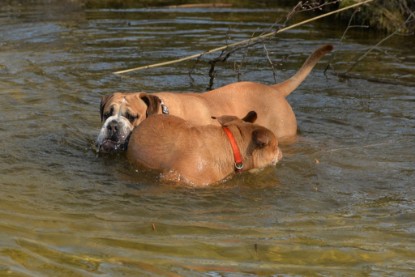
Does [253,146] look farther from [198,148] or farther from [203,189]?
[203,189]

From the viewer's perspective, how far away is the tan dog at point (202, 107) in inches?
305

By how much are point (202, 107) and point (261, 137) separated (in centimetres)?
138

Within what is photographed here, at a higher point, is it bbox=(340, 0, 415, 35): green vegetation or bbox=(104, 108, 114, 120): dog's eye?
bbox=(340, 0, 415, 35): green vegetation

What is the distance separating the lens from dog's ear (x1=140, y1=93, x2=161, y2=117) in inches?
310

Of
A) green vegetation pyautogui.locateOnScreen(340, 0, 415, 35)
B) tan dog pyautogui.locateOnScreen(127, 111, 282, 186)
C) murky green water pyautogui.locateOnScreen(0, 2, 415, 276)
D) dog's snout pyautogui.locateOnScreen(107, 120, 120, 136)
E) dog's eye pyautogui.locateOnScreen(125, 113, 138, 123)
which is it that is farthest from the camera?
green vegetation pyautogui.locateOnScreen(340, 0, 415, 35)

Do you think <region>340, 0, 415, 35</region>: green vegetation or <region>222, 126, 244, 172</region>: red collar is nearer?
<region>222, 126, 244, 172</region>: red collar

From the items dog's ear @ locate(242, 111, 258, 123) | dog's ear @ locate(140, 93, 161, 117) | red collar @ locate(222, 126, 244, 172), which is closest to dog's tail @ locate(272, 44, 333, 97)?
dog's ear @ locate(242, 111, 258, 123)

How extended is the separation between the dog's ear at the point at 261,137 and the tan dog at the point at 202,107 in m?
1.06

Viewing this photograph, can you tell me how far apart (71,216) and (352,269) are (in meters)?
2.28

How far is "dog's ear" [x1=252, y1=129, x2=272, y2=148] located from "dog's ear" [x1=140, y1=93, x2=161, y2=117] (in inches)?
43.6

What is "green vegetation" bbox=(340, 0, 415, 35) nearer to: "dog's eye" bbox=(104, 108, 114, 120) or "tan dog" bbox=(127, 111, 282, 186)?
"tan dog" bbox=(127, 111, 282, 186)

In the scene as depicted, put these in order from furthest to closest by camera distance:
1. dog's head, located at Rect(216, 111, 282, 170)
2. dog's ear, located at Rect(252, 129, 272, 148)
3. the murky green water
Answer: dog's head, located at Rect(216, 111, 282, 170), dog's ear, located at Rect(252, 129, 272, 148), the murky green water

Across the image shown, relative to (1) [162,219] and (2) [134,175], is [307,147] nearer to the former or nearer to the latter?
(2) [134,175]

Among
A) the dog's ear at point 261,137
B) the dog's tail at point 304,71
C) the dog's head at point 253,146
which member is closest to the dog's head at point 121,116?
the dog's head at point 253,146
